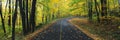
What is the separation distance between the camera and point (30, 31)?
27.1m

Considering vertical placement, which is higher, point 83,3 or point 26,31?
point 83,3

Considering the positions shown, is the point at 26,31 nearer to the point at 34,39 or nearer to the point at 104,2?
the point at 34,39

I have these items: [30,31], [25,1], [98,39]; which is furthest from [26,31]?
[98,39]

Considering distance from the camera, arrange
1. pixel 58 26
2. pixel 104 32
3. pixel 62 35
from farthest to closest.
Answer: pixel 58 26 < pixel 104 32 < pixel 62 35

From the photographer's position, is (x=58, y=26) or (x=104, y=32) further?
(x=58, y=26)

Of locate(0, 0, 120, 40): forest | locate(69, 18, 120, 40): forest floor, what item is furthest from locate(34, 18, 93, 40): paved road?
locate(69, 18, 120, 40): forest floor

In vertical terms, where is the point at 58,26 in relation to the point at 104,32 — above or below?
below

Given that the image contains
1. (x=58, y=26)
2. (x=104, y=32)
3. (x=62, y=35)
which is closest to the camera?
(x=62, y=35)

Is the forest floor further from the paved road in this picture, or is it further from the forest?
the paved road

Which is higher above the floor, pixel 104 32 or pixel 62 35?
pixel 104 32

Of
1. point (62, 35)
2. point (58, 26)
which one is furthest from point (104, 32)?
point (58, 26)

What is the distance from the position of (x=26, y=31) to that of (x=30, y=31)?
121 centimetres

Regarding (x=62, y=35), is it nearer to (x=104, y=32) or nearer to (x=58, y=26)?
(x=104, y=32)

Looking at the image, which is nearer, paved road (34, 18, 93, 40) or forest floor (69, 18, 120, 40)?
forest floor (69, 18, 120, 40)
